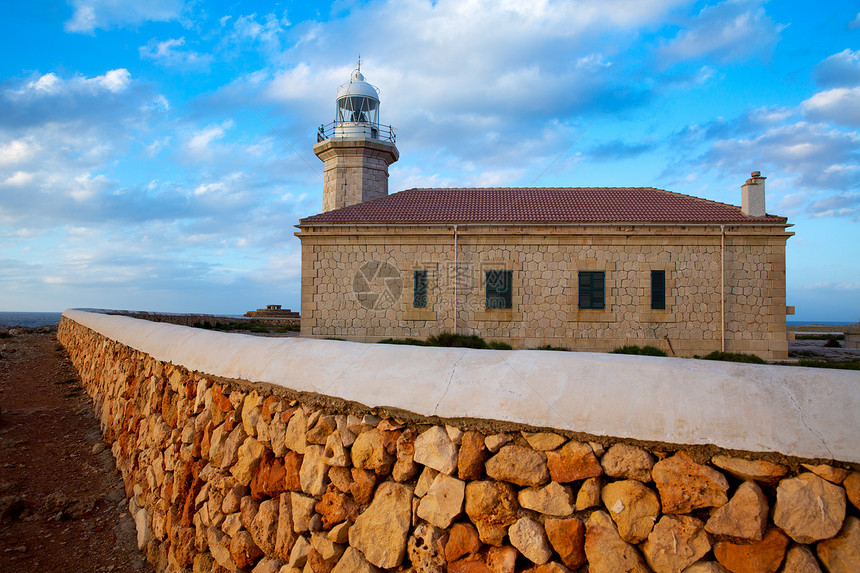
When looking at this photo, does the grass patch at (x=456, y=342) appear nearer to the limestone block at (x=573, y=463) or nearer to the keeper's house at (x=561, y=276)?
the keeper's house at (x=561, y=276)

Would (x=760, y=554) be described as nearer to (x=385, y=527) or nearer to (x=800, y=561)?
(x=800, y=561)

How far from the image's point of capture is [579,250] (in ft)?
52.9

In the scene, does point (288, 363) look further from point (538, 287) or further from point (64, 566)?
point (538, 287)

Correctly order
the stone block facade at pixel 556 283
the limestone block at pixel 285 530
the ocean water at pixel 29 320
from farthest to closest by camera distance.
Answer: the ocean water at pixel 29 320
the stone block facade at pixel 556 283
the limestone block at pixel 285 530

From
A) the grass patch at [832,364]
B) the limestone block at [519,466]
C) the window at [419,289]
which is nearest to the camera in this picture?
the limestone block at [519,466]

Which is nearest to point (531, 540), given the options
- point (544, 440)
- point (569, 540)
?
point (569, 540)

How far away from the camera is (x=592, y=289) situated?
52.7 feet

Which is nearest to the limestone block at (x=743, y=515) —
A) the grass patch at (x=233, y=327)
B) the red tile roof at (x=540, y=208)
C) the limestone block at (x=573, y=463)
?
the limestone block at (x=573, y=463)

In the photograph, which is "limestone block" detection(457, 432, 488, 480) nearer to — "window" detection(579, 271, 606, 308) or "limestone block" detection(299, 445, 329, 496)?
"limestone block" detection(299, 445, 329, 496)

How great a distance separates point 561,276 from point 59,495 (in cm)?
1375

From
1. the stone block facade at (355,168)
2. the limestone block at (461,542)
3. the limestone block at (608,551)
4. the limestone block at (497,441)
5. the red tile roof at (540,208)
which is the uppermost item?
the stone block facade at (355,168)

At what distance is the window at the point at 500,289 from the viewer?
1620 centimetres

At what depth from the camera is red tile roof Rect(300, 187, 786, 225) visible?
52.8 feet

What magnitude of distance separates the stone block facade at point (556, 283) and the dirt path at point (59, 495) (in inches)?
346
